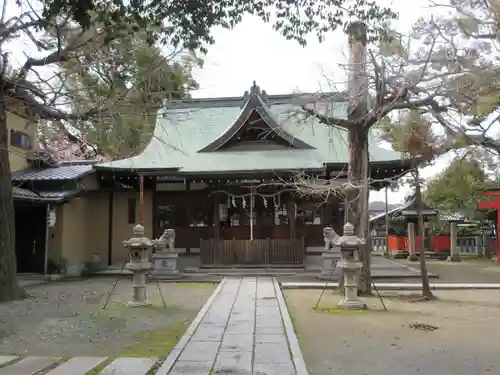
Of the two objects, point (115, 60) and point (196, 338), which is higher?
point (115, 60)

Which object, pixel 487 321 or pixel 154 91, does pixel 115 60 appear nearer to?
pixel 154 91

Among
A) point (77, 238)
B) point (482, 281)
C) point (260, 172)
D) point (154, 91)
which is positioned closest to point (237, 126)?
point (260, 172)

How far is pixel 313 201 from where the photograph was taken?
61.2ft

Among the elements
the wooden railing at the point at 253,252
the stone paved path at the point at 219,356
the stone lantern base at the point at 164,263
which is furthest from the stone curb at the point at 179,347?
the wooden railing at the point at 253,252

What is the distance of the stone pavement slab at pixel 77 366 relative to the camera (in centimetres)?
543

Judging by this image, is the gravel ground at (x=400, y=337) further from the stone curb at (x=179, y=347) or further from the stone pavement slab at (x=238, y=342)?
the stone curb at (x=179, y=347)

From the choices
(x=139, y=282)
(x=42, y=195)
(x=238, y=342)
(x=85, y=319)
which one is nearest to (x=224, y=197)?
(x=42, y=195)

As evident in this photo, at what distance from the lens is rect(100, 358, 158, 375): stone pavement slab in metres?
5.42

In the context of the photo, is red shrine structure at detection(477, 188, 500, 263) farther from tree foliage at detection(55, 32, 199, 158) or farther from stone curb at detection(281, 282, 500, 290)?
tree foliage at detection(55, 32, 199, 158)

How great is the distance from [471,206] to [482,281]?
1211cm

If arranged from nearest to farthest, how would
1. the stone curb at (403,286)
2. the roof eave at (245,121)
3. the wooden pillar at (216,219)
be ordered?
the stone curb at (403,286)
the wooden pillar at (216,219)
the roof eave at (245,121)

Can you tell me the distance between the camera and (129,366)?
18.6 feet

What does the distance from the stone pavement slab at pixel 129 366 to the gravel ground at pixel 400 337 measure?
1926mm

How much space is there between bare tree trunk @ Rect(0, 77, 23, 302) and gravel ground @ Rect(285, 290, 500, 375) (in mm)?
6292
